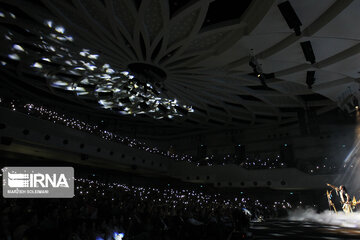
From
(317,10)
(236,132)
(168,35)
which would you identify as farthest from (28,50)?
(236,132)

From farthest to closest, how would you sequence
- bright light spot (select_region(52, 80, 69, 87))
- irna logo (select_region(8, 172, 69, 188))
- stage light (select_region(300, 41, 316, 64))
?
bright light spot (select_region(52, 80, 69, 87)) < stage light (select_region(300, 41, 316, 64)) < irna logo (select_region(8, 172, 69, 188))

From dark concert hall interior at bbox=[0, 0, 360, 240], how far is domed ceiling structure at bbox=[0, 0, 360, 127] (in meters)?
0.08

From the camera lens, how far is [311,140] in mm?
27688

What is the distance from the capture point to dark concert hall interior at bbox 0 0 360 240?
350 inches

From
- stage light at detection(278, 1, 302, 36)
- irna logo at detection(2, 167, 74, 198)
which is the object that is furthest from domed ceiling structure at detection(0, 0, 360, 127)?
irna logo at detection(2, 167, 74, 198)

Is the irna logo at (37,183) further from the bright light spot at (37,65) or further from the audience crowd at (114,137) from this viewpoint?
the bright light spot at (37,65)

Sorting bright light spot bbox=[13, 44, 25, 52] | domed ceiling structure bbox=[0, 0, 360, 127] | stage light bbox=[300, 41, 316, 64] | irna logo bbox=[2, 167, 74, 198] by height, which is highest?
bright light spot bbox=[13, 44, 25, 52]

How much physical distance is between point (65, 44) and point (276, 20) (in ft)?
36.4

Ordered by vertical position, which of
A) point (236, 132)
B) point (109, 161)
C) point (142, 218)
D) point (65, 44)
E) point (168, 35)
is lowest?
point (142, 218)

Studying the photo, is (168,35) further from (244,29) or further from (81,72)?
(81,72)

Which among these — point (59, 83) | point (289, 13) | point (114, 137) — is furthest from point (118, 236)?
point (114, 137)

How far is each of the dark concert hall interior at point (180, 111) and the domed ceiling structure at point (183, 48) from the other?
82 millimetres

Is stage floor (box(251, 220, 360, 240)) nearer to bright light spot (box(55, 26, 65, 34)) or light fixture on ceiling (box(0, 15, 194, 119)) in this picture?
light fixture on ceiling (box(0, 15, 194, 119))

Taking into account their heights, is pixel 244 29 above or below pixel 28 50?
below
